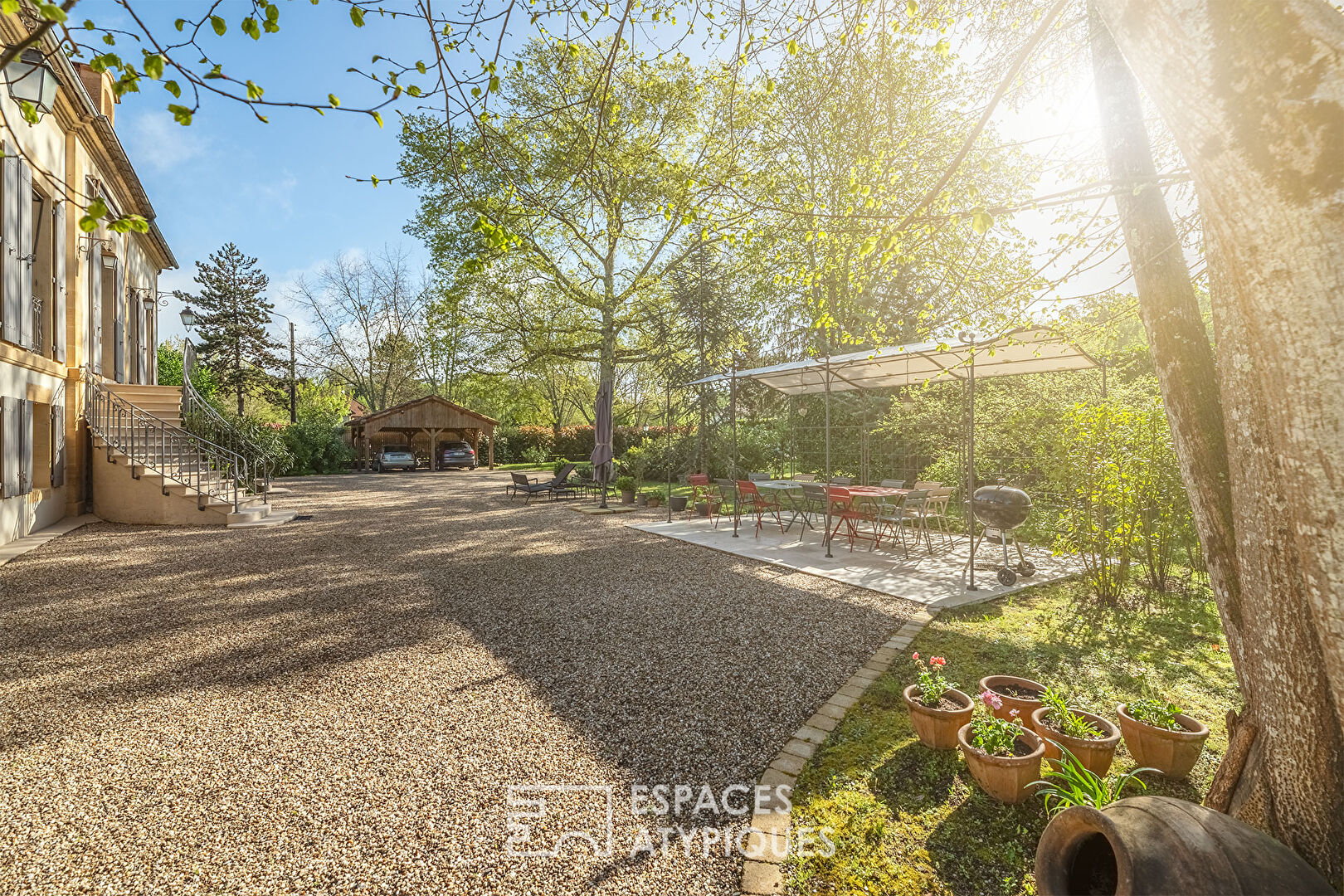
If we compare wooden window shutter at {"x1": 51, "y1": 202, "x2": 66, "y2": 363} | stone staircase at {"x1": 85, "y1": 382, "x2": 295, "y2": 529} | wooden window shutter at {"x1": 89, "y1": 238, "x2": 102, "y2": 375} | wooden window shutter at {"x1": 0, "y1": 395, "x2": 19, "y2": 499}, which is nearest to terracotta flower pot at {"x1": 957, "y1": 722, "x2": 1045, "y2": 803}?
wooden window shutter at {"x1": 0, "y1": 395, "x2": 19, "y2": 499}

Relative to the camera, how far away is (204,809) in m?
2.55

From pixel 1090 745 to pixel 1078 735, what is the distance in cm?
9

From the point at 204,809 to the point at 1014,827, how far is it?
339 cm

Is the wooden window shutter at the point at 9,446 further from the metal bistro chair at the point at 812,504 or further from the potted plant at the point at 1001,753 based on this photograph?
the potted plant at the point at 1001,753

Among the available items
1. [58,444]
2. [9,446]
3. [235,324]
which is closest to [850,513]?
[9,446]

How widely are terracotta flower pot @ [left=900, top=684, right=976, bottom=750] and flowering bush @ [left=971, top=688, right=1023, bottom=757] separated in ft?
0.38

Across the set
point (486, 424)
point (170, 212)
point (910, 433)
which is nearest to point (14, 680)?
point (910, 433)

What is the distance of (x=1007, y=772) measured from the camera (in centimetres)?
256

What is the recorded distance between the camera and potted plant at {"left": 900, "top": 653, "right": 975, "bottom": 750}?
2.97 metres

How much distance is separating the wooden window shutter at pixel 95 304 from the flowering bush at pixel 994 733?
584 inches

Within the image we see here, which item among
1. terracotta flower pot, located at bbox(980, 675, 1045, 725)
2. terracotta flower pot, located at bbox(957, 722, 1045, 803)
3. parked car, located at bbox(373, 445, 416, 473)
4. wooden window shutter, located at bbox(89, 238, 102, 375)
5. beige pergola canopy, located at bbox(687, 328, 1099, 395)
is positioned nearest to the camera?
terracotta flower pot, located at bbox(957, 722, 1045, 803)

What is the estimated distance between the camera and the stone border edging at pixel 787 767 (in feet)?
7.20

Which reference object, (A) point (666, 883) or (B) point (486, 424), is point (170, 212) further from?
(A) point (666, 883)

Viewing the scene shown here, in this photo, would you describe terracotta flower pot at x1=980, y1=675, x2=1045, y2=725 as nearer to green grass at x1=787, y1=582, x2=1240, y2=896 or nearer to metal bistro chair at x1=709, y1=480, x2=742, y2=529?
green grass at x1=787, y1=582, x2=1240, y2=896
